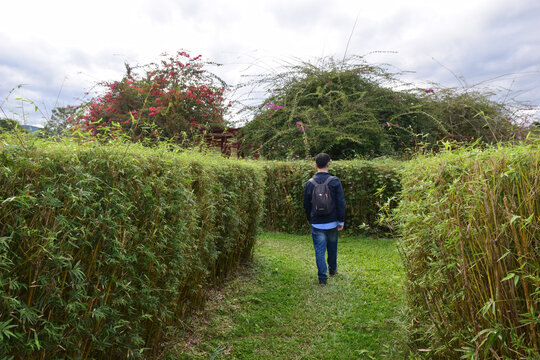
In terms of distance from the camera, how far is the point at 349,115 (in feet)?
40.2

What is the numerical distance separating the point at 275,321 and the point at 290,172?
233 inches

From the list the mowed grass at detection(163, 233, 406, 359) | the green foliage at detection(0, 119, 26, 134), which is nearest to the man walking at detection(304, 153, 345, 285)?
the mowed grass at detection(163, 233, 406, 359)

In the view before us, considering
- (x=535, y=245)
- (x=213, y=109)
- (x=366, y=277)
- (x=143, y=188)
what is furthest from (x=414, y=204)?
(x=213, y=109)

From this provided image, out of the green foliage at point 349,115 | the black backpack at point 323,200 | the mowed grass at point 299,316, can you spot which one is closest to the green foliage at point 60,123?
the mowed grass at point 299,316

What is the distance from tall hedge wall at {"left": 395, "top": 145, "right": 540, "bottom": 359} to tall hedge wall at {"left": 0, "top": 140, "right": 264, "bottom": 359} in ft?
6.48

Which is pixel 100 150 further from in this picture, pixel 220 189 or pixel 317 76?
pixel 317 76

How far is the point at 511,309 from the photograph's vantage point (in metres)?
1.75

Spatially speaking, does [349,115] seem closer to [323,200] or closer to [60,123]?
[323,200]

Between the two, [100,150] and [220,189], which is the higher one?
[100,150]

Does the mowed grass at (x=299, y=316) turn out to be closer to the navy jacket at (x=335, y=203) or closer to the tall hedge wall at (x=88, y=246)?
the tall hedge wall at (x=88, y=246)

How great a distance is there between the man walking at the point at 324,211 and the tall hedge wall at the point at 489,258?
2.77m

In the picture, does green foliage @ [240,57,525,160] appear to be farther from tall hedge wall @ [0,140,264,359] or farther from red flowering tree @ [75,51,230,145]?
tall hedge wall @ [0,140,264,359]

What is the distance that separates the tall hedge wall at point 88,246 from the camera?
66.4 inches

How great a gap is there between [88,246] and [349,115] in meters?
11.2
